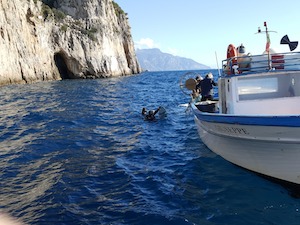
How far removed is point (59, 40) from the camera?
5388 cm

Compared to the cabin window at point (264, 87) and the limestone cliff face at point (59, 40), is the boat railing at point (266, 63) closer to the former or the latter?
the cabin window at point (264, 87)

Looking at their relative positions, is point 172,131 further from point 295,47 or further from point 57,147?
point 295,47

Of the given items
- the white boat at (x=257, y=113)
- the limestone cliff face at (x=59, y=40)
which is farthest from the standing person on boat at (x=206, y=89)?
the limestone cliff face at (x=59, y=40)

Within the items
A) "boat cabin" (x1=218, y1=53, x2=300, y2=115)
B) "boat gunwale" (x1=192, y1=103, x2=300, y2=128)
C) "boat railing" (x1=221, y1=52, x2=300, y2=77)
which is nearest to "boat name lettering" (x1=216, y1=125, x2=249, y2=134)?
"boat gunwale" (x1=192, y1=103, x2=300, y2=128)

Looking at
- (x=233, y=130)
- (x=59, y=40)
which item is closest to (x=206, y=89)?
(x=233, y=130)

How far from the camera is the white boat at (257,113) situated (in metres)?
7.41

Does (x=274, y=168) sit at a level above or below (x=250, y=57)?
below

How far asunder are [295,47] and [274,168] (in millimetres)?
3820

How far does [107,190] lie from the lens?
7.88 m

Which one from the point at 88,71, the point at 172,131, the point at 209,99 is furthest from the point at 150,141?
the point at 88,71

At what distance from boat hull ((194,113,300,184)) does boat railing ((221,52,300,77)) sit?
1810 millimetres

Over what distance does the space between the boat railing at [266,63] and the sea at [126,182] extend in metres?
2.85

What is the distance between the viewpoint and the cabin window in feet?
31.4

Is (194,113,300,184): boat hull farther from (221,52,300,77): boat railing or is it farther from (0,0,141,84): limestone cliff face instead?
(0,0,141,84): limestone cliff face
